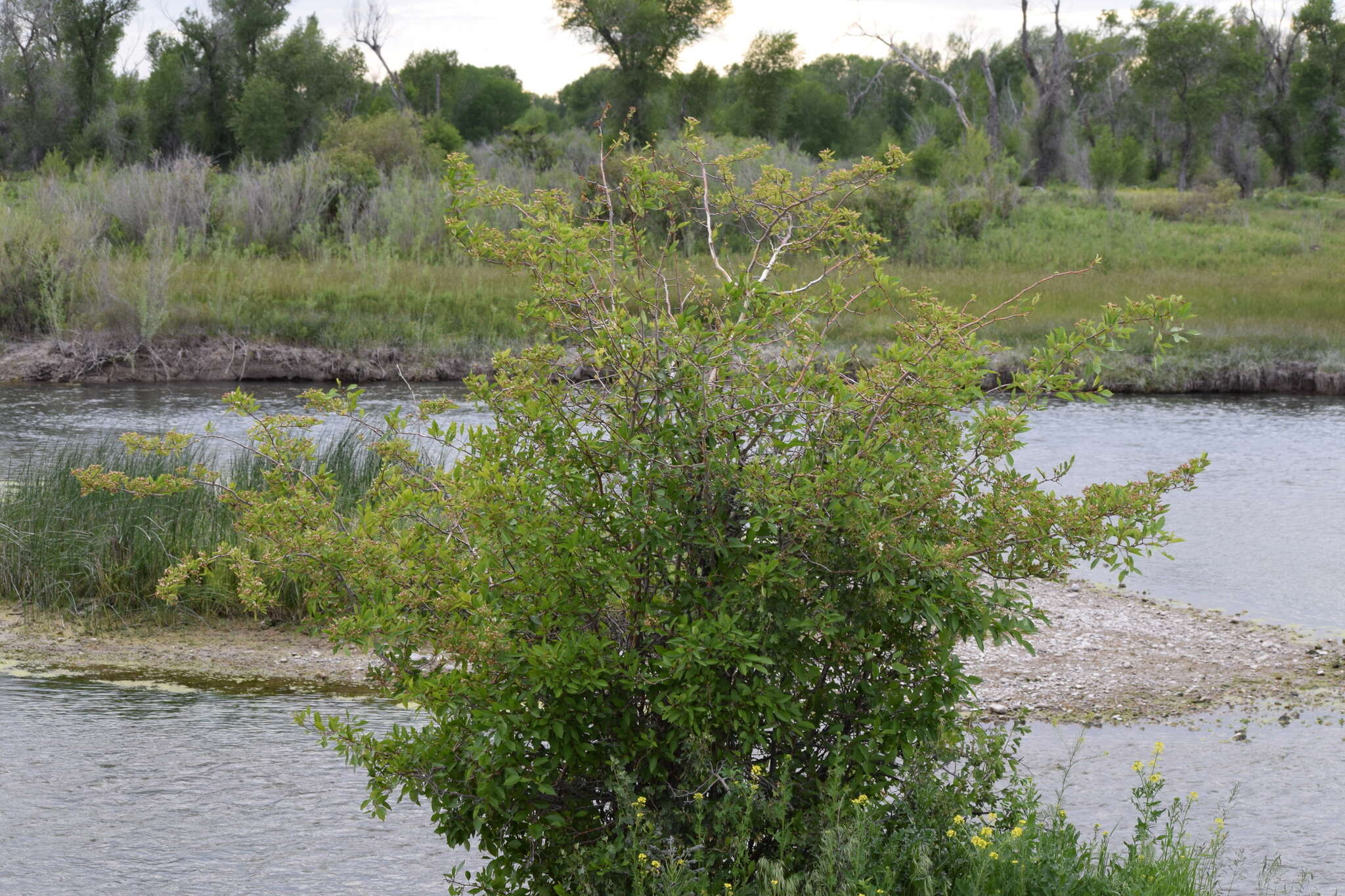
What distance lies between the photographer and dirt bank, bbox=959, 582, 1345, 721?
6.78 meters

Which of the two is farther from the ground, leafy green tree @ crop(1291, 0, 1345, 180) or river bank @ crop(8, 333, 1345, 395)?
leafy green tree @ crop(1291, 0, 1345, 180)

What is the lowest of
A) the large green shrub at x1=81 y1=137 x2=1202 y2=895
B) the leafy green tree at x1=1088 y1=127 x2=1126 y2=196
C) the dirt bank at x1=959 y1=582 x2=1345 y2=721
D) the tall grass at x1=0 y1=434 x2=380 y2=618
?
the dirt bank at x1=959 y1=582 x2=1345 y2=721

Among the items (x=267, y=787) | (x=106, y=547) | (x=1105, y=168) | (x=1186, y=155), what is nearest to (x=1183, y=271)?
(x=1105, y=168)

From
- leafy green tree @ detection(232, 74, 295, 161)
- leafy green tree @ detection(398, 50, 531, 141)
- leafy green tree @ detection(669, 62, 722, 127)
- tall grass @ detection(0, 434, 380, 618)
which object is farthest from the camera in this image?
leafy green tree @ detection(398, 50, 531, 141)

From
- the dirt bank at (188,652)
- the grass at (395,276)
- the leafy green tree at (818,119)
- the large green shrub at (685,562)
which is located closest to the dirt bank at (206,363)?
the grass at (395,276)

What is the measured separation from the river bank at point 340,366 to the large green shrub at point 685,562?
1596 centimetres

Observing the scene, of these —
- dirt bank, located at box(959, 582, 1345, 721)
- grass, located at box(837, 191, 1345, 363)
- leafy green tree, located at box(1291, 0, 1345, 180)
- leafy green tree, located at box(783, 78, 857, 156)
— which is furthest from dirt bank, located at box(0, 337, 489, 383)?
leafy green tree, located at box(1291, 0, 1345, 180)

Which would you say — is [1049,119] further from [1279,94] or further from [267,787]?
[267,787]

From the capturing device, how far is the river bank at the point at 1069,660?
683 centimetres

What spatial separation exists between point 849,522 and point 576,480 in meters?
0.78

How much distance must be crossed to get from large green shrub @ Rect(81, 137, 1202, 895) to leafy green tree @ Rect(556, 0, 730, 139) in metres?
48.9

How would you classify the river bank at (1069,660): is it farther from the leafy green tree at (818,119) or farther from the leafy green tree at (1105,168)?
the leafy green tree at (818,119)

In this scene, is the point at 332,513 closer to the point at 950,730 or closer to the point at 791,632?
the point at 791,632

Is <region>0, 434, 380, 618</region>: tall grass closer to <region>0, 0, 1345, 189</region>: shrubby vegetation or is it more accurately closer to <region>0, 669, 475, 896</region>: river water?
<region>0, 669, 475, 896</region>: river water
